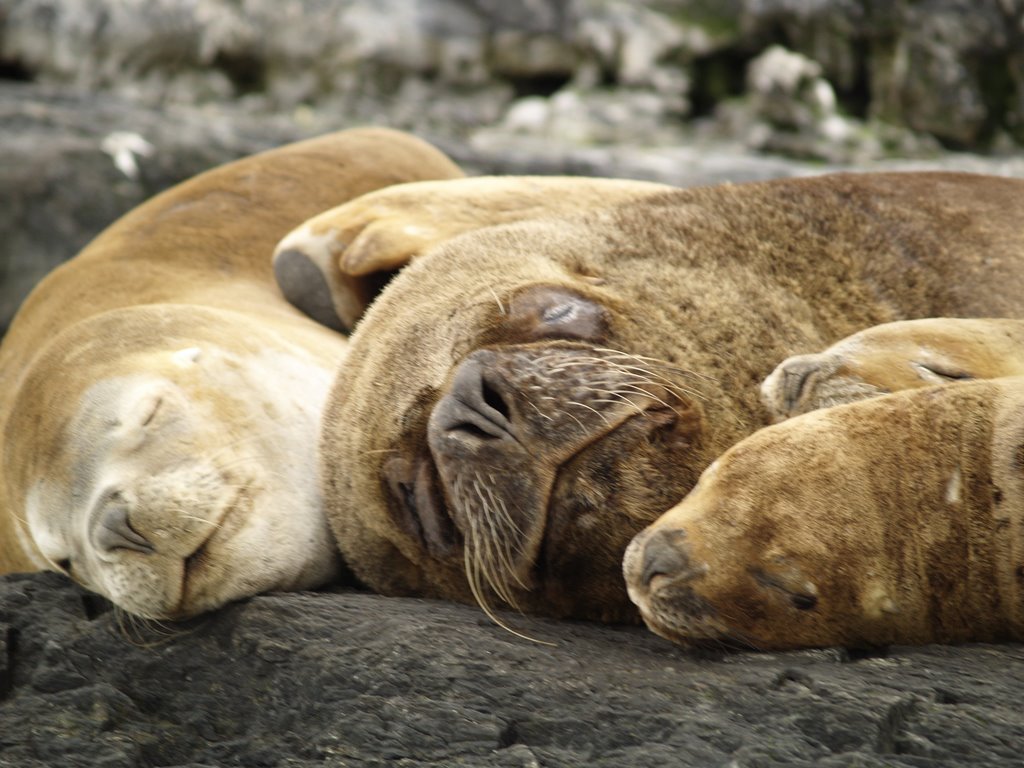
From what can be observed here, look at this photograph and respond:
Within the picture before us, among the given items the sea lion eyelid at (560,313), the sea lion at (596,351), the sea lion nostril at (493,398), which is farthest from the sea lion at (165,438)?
the sea lion eyelid at (560,313)

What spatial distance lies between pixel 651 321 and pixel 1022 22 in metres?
10.2

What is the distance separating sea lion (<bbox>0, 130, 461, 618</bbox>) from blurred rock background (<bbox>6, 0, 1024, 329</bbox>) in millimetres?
6411

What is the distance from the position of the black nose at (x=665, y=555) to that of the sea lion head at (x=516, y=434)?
383 millimetres

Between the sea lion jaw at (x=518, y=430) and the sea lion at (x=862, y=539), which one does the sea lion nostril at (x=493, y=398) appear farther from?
the sea lion at (x=862, y=539)

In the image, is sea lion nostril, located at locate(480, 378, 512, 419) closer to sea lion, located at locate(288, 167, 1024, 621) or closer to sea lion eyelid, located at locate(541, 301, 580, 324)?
sea lion, located at locate(288, 167, 1024, 621)

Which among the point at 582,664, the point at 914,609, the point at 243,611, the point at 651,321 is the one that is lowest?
the point at 243,611

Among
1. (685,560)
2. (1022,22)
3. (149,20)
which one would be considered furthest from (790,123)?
(685,560)

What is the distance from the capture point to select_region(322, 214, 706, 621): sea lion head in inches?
116

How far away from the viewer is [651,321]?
332cm

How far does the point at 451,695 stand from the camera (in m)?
2.50

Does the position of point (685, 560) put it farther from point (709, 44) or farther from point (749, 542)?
point (709, 44)

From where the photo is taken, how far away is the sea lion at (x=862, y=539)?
2.41m

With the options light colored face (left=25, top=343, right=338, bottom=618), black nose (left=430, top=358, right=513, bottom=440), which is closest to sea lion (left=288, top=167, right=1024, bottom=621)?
black nose (left=430, top=358, right=513, bottom=440)

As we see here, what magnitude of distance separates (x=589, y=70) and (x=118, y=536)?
1024cm
